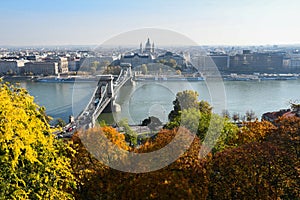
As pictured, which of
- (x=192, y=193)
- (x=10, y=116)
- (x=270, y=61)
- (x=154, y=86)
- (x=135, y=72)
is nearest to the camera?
(x=10, y=116)

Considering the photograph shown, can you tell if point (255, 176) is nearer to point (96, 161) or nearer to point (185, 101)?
point (96, 161)

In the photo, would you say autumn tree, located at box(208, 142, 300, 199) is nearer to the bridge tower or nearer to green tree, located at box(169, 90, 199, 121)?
green tree, located at box(169, 90, 199, 121)

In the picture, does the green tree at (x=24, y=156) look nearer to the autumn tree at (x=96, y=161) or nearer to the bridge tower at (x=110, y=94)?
the autumn tree at (x=96, y=161)

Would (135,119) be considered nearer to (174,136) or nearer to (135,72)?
(174,136)

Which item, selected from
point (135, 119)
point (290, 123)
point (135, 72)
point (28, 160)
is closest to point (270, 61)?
point (135, 72)

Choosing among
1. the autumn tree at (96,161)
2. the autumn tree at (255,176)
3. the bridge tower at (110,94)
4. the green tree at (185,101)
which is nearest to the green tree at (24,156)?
the autumn tree at (96,161)

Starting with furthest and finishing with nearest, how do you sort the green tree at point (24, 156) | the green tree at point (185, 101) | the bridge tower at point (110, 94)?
the bridge tower at point (110, 94), the green tree at point (185, 101), the green tree at point (24, 156)

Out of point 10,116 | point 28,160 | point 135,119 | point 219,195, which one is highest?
point 10,116

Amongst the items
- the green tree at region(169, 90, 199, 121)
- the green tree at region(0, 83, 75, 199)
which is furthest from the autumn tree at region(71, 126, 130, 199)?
the green tree at region(169, 90, 199, 121)
